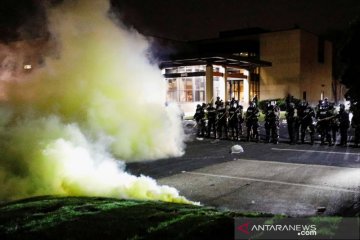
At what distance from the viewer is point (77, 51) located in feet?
37.0

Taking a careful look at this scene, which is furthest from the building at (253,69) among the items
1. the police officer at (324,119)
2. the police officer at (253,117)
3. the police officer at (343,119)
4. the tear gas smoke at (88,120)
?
the tear gas smoke at (88,120)

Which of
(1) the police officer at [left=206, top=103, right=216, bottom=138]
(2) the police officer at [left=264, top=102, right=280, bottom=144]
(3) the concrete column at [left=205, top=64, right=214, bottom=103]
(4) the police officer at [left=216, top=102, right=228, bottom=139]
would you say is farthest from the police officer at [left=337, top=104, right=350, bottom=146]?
(3) the concrete column at [left=205, top=64, right=214, bottom=103]

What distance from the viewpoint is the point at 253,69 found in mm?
44031

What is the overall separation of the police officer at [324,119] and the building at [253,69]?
53.8 ft

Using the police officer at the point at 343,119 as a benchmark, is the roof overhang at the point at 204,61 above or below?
above

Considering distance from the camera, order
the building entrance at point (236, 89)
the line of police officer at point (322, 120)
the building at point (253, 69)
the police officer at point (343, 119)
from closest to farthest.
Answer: the police officer at point (343, 119) < the line of police officer at point (322, 120) < the building at point (253, 69) < the building entrance at point (236, 89)

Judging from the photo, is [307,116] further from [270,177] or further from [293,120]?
[270,177]

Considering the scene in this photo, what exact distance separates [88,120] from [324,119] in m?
9.19

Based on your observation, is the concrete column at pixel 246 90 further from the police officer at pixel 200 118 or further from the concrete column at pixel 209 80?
the police officer at pixel 200 118

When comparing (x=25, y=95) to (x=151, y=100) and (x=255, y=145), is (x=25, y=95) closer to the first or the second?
(x=151, y=100)

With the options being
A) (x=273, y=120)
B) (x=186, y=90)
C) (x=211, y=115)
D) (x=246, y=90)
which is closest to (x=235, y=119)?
(x=211, y=115)

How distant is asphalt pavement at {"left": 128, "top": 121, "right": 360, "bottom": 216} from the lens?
23.7ft

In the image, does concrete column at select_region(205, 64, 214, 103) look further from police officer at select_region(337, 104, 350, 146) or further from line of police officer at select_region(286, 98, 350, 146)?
police officer at select_region(337, 104, 350, 146)

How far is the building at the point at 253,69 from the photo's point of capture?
34.7 meters
